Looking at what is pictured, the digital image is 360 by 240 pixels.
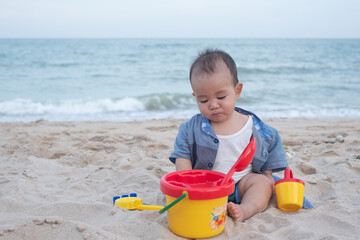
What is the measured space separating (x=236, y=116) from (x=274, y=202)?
575mm

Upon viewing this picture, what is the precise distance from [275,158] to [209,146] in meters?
0.46

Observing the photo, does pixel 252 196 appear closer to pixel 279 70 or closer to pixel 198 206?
pixel 198 206

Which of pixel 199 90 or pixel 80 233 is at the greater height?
pixel 199 90

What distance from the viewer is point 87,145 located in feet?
11.8

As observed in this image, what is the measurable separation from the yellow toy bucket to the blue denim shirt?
38cm

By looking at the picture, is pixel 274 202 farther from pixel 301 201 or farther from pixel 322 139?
pixel 322 139

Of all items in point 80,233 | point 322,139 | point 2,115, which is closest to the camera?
point 80,233

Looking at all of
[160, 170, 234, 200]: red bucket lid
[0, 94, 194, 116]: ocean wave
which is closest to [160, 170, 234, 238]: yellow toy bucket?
[160, 170, 234, 200]: red bucket lid

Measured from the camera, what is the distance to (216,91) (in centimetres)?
192

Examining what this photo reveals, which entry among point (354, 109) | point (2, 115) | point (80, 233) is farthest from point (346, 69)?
point (80, 233)

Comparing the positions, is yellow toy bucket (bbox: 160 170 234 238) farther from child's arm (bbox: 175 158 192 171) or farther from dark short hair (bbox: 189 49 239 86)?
dark short hair (bbox: 189 49 239 86)

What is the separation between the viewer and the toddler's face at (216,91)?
1.90 meters

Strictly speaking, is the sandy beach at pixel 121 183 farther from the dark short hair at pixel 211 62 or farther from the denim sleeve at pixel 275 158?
the dark short hair at pixel 211 62

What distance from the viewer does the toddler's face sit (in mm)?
1902
